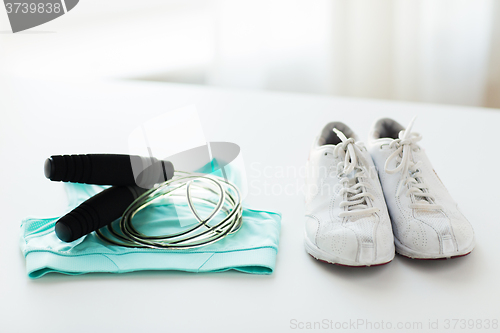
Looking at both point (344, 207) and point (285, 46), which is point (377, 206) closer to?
point (344, 207)

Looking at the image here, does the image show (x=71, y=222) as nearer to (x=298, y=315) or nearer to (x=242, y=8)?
(x=298, y=315)

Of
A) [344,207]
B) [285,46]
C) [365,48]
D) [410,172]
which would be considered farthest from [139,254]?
[365,48]

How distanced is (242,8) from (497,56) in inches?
40.9

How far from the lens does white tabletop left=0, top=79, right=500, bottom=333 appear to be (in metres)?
0.54

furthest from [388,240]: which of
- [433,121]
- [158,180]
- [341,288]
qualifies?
[433,121]

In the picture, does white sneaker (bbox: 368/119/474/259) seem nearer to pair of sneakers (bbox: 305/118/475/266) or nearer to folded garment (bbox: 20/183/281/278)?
pair of sneakers (bbox: 305/118/475/266)

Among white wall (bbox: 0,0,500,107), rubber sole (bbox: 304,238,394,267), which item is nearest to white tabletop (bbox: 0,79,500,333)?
rubber sole (bbox: 304,238,394,267)

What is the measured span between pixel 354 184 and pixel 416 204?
10 cm

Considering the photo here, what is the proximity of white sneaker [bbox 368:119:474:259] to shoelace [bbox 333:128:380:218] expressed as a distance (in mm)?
42

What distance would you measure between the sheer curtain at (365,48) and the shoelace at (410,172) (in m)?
1.23

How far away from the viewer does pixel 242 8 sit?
185cm

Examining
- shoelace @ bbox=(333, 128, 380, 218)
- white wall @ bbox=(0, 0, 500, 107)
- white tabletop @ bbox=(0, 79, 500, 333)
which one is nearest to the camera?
white tabletop @ bbox=(0, 79, 500, 333)

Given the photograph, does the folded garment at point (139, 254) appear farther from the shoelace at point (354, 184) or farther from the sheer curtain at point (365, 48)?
the sheer curtain at point (365, 48)

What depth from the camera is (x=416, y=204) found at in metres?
0.66
